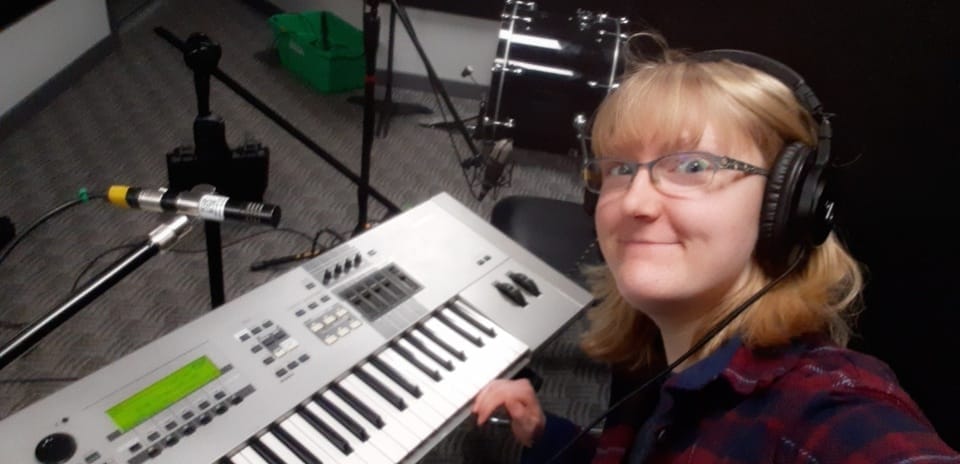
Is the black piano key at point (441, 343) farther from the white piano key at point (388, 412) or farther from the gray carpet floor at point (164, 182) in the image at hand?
the gray carpet floor at point (164, 182)

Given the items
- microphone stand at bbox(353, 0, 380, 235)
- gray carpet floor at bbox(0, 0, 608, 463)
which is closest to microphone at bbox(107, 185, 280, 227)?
microphone stand at bbox(353, 0, 380, 235)

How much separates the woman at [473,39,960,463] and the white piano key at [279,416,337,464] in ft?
1.42

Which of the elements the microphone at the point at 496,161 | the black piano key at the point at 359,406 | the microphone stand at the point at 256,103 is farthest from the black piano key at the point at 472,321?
the microphone at the point at 496,161

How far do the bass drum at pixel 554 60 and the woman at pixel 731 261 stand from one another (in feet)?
5.70

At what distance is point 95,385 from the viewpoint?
0.97m

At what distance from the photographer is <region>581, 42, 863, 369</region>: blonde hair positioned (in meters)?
0.89

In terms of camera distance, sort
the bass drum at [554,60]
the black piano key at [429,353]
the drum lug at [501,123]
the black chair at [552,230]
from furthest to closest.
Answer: the drum lug at [501,123] → the bass drum at [554,60] → the black chair at [552,230] → the black piano key at [429,353]

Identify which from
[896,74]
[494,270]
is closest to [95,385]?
[494,270]

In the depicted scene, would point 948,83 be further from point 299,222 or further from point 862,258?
point 299,222

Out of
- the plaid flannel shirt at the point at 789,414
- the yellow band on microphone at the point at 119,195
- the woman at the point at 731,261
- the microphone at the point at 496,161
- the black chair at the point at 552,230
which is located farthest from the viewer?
the microphone at the point at 496,161

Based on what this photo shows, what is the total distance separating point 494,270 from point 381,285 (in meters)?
0.22

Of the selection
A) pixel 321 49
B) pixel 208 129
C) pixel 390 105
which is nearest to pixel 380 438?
pixel 208 129

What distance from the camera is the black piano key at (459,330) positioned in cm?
119

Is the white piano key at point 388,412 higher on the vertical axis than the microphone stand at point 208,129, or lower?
lower
